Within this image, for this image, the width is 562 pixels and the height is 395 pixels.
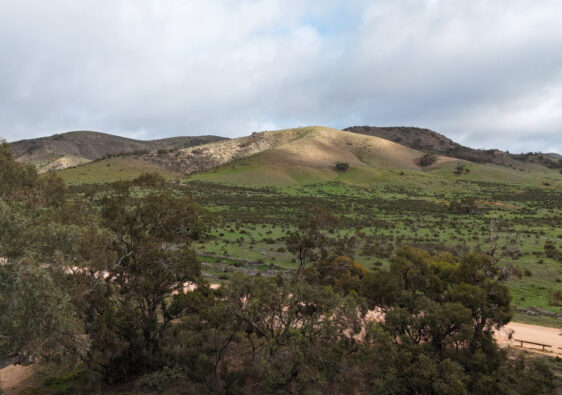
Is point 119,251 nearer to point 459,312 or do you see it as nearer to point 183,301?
point 183,301

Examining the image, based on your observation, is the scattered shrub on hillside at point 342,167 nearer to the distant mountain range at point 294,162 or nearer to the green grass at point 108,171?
the distant mountain range at point 294,162

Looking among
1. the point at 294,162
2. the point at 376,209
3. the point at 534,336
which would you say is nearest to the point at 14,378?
the point at 534,336

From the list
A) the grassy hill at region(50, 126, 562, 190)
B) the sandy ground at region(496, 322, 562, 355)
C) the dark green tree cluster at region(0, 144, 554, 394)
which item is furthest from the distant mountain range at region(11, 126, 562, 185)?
the dark green tree cluster at region(0, 144, 554, 394)

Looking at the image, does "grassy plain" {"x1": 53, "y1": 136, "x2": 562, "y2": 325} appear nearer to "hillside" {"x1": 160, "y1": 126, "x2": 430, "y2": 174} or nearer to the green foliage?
"hillside" {"x1": 160, "y1": 126, "x2": 430, "y2": 174}

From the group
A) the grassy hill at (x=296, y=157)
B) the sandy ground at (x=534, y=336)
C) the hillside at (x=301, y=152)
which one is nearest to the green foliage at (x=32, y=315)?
the sandy ground at (x=534, y=336)

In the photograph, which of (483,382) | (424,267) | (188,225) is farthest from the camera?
(188,225)

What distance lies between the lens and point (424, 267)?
18.3 metres

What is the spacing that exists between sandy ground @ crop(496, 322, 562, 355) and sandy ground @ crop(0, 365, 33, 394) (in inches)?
987

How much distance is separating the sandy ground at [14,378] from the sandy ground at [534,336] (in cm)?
2506

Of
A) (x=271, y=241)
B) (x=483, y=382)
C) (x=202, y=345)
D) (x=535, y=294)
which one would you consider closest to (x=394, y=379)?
(x=483, y=382)

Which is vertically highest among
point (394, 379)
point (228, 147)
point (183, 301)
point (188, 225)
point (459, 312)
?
point (228, 147)

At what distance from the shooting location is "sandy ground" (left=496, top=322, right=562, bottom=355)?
19.0 metres

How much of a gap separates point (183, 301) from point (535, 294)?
2682 centimetres

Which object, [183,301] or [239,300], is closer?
[239,300]
